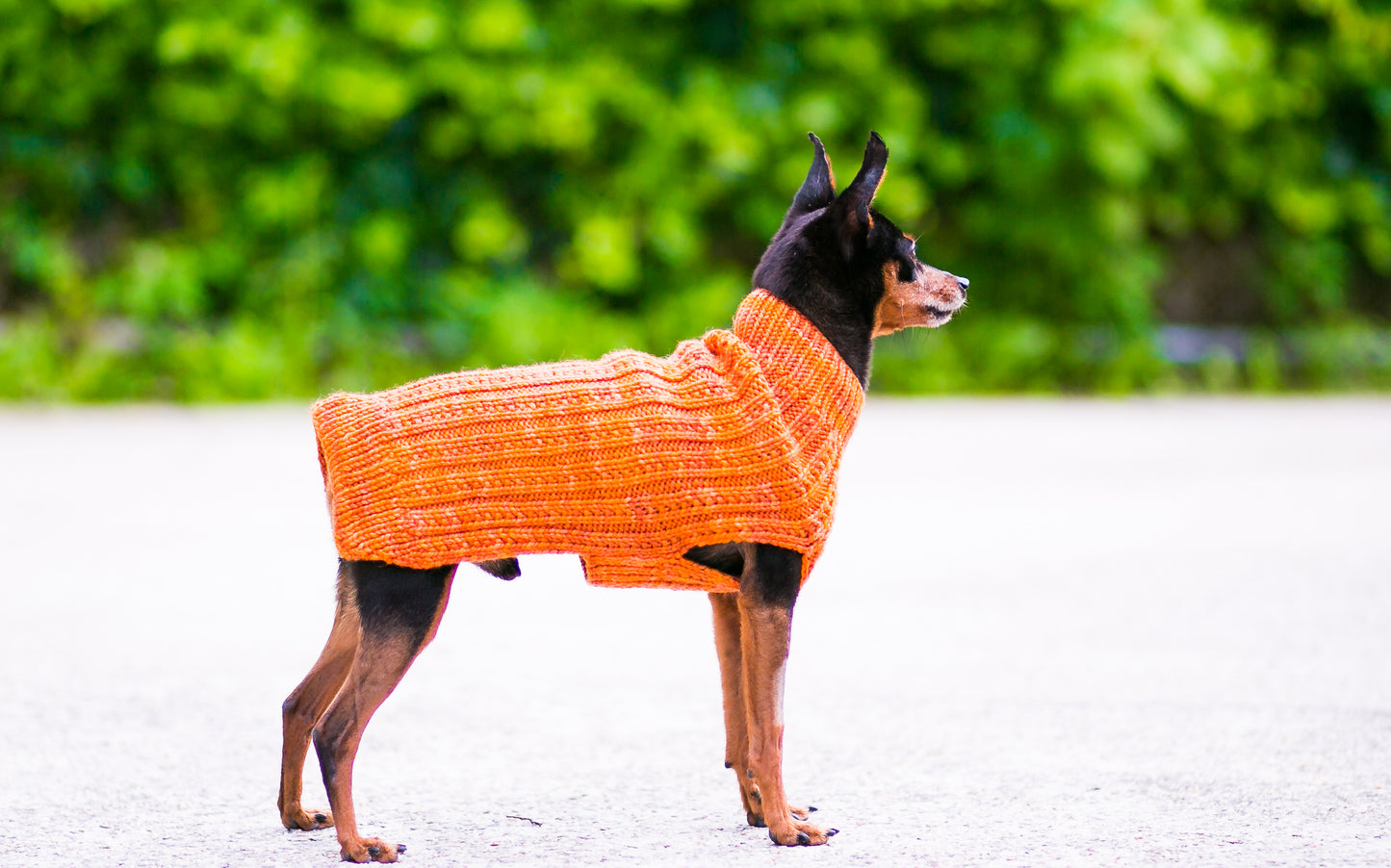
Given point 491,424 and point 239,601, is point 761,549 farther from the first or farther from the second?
point 239,601

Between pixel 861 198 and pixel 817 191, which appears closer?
pixel 861 198

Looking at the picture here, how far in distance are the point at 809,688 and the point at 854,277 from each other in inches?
69.9

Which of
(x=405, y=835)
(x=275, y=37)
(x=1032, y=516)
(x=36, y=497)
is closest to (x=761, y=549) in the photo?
(x=405, y=835)

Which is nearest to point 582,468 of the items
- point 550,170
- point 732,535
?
point 732,535

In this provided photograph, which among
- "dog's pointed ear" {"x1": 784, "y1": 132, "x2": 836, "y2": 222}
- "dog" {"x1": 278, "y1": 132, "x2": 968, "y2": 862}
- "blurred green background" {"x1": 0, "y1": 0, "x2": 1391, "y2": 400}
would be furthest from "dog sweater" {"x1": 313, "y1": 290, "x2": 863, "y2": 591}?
"blurred green background" {"x1": 0, "y1": 0, "x2": 1391, "y2": 400}

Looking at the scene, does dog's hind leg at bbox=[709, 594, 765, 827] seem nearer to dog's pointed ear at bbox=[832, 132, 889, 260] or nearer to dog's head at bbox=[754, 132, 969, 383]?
dog's head at bbox=[754, 132, 969, 383]

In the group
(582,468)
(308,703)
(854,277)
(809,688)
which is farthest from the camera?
(809,688)

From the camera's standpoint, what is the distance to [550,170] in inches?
592

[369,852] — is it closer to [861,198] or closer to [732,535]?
[732,535]

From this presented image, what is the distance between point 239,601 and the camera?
6.41 metres

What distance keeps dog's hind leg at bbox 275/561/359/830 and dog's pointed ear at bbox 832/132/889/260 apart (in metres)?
1.35

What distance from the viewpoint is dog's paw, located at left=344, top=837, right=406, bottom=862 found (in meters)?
3.33

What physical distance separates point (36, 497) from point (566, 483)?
6.19m

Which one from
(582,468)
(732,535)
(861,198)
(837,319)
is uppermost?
(861,198)
